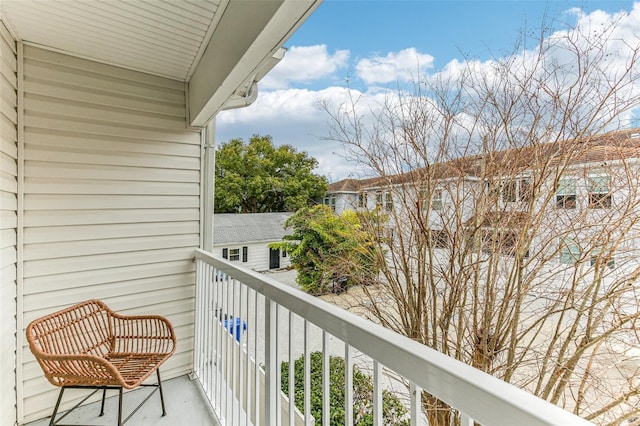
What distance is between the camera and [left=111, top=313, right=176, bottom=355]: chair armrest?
2270 millimetres

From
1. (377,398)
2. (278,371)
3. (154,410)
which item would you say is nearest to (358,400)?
(154,410)

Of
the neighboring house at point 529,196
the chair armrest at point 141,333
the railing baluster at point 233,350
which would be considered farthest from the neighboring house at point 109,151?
the neighboring house at point 529,196

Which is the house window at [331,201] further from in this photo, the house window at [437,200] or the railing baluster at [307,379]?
the railing baluster at [307,379]

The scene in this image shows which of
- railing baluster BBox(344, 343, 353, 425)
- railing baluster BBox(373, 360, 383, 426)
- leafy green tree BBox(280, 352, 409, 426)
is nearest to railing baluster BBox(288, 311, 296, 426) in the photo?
railing baluster BBox(344, 343, 353, 425)

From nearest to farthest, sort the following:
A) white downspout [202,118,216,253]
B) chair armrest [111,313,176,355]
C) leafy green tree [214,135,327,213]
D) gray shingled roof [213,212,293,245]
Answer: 1. chair armrest [111,313,176,355]
2. white downspout [202,118,216,253]
3. leafy green tree [214,135,327,213]
4. gray shingled roof [213,212,293,245]

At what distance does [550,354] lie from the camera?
211 cm

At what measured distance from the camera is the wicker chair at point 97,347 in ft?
5.74

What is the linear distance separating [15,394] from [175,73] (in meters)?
2.51

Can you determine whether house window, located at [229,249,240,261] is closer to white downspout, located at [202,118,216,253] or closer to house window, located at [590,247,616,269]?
white downspout, located at [202,118,216,253]

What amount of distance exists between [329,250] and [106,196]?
6.73 ft

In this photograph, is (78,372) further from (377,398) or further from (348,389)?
(377,398)

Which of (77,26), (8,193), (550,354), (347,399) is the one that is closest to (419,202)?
(550,354)

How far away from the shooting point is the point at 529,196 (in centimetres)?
227

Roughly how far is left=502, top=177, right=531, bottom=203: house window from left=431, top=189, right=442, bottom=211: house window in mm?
464
